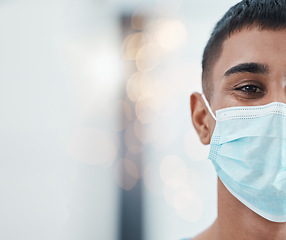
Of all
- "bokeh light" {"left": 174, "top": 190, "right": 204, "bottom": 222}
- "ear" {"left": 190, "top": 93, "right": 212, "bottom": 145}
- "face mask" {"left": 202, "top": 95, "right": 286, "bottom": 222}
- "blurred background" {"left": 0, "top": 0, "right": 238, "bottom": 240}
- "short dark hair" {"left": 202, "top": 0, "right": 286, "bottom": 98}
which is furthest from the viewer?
"bokeh light" {"left": 174, "top": 190, "right": 204, "bottom": 222}

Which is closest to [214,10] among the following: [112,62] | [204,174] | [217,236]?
[112,62]

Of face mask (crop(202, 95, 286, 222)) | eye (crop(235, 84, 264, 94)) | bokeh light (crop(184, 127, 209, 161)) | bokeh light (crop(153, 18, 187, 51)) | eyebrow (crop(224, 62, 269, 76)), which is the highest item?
bokeh light (crop(153, 18, 187, 51))

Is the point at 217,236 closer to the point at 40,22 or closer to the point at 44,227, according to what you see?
the point at 44,227

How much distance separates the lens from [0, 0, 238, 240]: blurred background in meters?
2.20

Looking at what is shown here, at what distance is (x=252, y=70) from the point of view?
993 millimetres

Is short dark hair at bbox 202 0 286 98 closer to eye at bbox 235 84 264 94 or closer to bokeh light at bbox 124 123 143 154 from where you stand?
eye at bbox 235 84 264 94

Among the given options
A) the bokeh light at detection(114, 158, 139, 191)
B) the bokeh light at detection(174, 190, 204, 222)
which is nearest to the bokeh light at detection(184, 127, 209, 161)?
the bokeh light at detection(174, 190, 204, 222)

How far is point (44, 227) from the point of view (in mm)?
2082

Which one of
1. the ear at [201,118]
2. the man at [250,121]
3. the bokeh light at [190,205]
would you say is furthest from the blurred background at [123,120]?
the man at [250,121]

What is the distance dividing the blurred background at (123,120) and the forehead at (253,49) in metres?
1.27

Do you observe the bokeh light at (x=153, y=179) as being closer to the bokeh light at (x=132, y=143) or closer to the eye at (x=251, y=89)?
the bokeh light at (x=132, y=143)

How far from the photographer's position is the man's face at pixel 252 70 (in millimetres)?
970

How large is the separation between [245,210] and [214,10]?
188 centimetres

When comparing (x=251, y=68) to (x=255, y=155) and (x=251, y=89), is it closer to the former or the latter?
(x=251, y=89)
